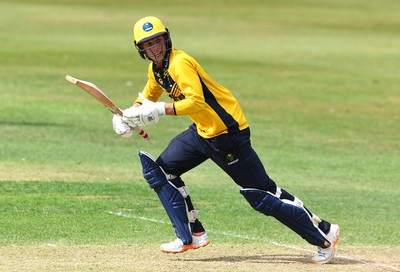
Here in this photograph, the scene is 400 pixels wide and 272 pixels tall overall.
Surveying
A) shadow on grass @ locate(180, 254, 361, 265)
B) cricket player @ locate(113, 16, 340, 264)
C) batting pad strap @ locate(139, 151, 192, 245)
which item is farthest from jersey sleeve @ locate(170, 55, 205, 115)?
shadow on grass @ locate(180, 254, 361, 265)

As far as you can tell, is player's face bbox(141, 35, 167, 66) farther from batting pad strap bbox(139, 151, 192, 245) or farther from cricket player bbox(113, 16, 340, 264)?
batting pad strap bbox(139, 151, 192, 245)

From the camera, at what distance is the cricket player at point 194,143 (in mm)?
9008

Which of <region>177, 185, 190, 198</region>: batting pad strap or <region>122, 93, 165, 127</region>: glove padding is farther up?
<region>122, 93, 165, 127</region>: glove padding

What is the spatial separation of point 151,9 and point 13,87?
3015 cm

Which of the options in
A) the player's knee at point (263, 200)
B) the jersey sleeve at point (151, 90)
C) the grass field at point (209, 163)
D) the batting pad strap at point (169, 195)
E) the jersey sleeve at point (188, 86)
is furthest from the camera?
the grass field at point (209, 163)

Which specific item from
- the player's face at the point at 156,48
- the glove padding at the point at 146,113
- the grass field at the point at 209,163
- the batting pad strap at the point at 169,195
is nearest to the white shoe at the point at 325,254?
the grass field at the point at 209,163

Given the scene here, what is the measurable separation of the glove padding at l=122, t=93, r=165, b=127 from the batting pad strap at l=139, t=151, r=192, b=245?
55cm

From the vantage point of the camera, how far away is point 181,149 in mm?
9516

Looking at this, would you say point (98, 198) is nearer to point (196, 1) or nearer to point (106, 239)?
point (106, 239)

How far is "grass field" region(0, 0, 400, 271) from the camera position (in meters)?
10.4

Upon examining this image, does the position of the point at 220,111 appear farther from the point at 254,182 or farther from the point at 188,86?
the point at 254,182

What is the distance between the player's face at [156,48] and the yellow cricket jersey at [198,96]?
9 cm

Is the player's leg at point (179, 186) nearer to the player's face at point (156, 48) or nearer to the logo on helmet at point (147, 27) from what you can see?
the player's face at point (156, 48)

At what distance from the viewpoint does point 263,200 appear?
364 inches
